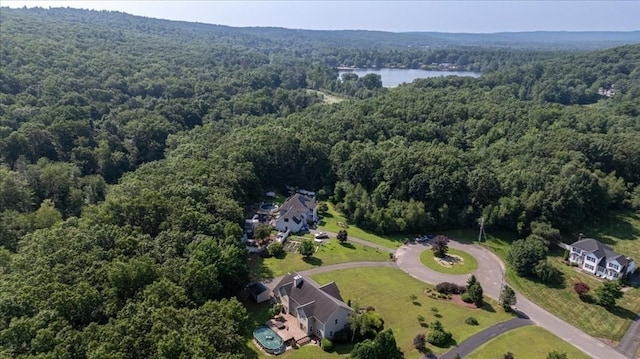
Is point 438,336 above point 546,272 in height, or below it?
below

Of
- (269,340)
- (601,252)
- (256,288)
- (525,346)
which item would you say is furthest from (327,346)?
(601,252)

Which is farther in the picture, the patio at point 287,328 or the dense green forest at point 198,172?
the patio at point 287,328

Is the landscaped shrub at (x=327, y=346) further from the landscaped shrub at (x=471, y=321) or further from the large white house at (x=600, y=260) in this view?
the large white house at (x=600, y=260)

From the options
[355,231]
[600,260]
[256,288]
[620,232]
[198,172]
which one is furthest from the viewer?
[620,232]

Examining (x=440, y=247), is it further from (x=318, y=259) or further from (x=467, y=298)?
(x=318, y=259)

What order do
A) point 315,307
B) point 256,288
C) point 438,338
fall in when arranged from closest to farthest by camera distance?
point 438,338, point 315,307, point 256,288

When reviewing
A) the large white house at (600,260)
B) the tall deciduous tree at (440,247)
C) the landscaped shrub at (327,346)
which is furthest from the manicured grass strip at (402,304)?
the large white house at (600,260)

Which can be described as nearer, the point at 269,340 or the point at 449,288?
the point at 269,340

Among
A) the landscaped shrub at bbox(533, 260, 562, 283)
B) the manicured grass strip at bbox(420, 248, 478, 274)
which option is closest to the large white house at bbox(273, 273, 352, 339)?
the manicured grass strip at bbox(420, 248, 478, 274)
